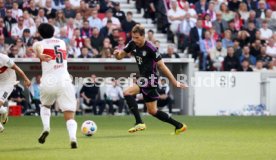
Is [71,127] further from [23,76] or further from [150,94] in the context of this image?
[150,94]

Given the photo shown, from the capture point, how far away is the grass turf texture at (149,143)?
1263 centimetres

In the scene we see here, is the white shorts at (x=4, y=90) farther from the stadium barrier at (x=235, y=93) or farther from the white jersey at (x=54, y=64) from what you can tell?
the stadium barrier at (x=235, y=93)

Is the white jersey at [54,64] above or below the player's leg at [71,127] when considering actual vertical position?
above

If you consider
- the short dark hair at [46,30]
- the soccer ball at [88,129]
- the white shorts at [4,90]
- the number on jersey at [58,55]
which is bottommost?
the soccer ball at [88,129]

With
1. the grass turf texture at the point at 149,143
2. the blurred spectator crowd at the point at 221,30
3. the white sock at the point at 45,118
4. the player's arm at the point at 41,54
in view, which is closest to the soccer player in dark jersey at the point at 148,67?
the grass turf texture at the point at 149,143

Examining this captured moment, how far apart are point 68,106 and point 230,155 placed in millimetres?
2747

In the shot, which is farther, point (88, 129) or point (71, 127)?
point (88, 129)

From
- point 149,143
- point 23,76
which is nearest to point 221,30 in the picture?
point 149,143

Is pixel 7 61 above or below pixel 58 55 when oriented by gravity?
below

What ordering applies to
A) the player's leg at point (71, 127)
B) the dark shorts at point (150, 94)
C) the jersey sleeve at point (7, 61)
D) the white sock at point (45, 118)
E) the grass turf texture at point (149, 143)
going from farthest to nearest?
the dark shorts at point (150, 94), the jersey sleeve at point (7, 61), the white sock at point (45, 118), the player's leg at point (71, 127), the grass turf texture at point (149, 143)

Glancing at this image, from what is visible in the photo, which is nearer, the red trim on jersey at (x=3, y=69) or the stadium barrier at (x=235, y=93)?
the red trim on jersey at (x=3, y=69)

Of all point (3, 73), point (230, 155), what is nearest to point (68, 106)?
point (230, 155)

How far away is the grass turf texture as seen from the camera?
12633mm

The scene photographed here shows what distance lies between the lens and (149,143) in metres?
15.0
